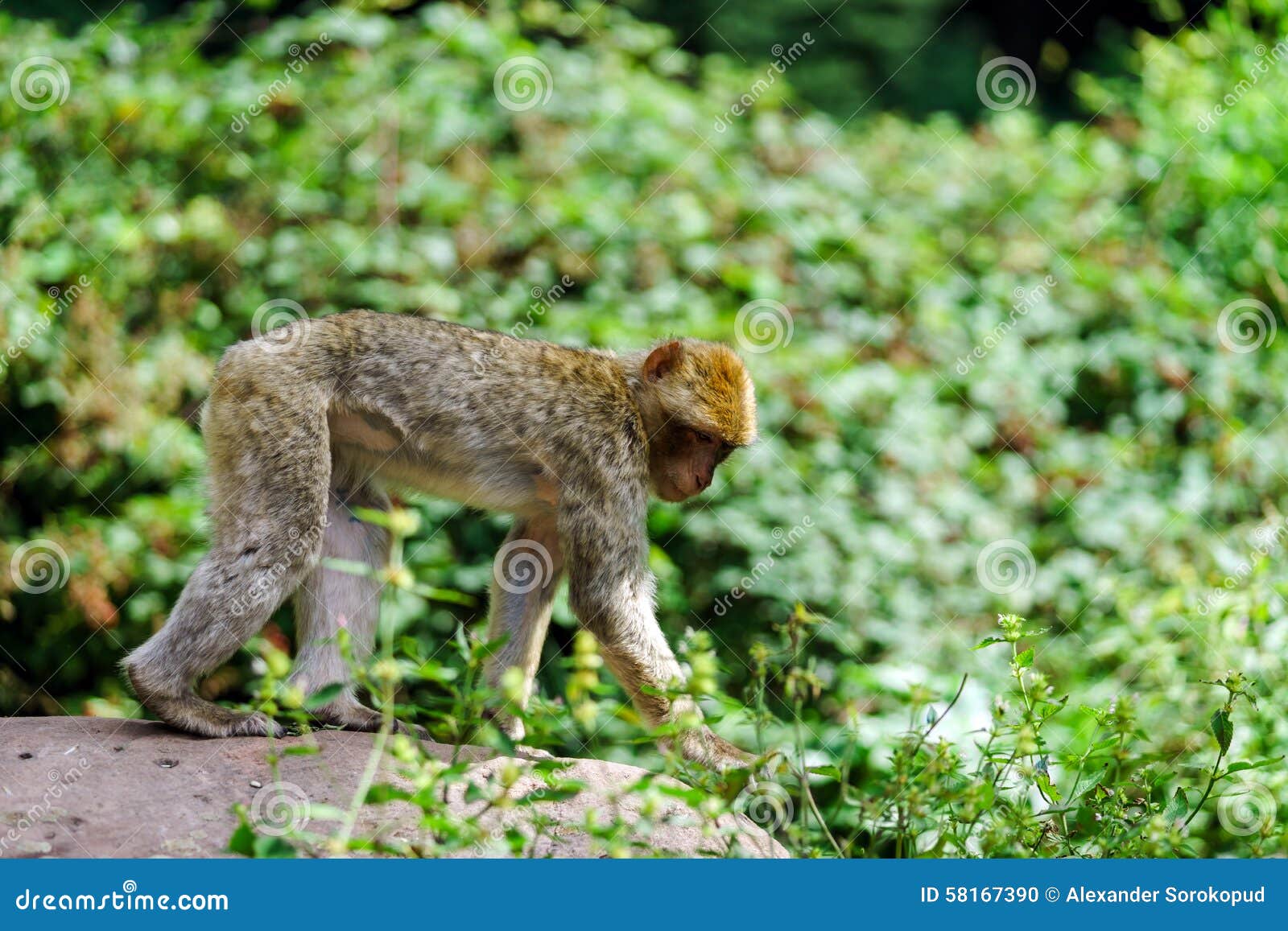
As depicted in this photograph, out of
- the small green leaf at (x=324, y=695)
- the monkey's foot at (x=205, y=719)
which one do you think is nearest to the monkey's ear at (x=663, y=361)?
the monkey's foot at (x=205, y=719)

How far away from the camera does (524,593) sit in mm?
5082

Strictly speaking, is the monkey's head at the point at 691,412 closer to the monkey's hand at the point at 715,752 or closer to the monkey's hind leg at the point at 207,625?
the monkey's hand at the point at 715,752

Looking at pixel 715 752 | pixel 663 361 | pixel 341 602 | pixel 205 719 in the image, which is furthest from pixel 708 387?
pixel 205 719

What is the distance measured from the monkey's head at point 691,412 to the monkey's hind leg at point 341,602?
44.2 inches

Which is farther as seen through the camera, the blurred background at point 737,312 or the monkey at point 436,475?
the blurred background at point 737,312

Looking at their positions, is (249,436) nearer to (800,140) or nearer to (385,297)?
(385,297)

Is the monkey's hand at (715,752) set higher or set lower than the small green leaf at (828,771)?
lower

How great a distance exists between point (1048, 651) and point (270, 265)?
5.21m

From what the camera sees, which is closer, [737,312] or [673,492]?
[673,492]

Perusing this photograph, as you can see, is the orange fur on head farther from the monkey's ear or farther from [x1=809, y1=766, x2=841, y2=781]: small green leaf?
[x1=809, y1=766, x2=841, y2=781]: small green leaf

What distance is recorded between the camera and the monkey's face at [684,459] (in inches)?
198

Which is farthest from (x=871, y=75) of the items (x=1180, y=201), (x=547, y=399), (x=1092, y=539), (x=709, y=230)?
(x=547, y=399)

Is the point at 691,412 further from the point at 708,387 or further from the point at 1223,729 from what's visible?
the point at 1223,729

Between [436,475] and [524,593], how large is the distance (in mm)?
581
